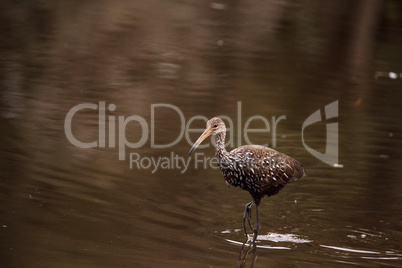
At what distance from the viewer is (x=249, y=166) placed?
8.70 m

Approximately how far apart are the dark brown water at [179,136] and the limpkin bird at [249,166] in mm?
468

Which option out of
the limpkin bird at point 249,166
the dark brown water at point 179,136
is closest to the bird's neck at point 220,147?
the limpkin bird at point 249,166

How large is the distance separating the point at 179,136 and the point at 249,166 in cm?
335

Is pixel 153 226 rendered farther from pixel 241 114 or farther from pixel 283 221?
pixel 241 114

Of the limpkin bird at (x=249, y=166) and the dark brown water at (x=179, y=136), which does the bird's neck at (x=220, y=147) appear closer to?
the limpkin bird at (x=249, y=166)

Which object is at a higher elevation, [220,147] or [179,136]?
[220,147]

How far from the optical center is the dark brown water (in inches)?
322

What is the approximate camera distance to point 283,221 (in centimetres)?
920

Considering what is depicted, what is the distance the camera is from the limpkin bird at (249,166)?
344 inches

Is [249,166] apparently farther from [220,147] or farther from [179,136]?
[179,136]

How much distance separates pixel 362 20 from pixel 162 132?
13.6 metres

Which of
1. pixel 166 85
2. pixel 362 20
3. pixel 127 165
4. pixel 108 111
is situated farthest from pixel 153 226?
pixel 362 20

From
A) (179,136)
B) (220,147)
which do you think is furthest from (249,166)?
(179,136)

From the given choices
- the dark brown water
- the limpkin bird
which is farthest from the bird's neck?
the dark brown water
